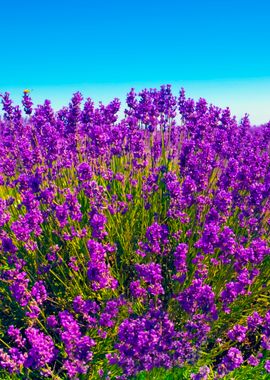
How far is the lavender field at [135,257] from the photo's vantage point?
2.31 meters

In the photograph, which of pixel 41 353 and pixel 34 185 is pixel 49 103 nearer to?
pixel 34 185

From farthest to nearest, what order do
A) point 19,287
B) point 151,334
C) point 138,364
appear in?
point 19,287 → point 138,364 → point 151,334

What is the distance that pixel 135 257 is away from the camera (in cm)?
373

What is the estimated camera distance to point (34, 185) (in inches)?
130

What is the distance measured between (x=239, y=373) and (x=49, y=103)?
376cm

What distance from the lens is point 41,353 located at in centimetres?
205

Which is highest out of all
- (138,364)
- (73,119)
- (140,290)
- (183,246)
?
(73,119)

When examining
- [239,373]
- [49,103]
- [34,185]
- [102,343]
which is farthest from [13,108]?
[239,373]

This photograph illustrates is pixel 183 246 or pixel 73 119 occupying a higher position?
pixel 73 119

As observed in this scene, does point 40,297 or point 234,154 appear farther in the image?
point 234,154

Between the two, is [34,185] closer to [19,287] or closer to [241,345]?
[19,287]

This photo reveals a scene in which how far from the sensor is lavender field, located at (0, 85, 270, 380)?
7.57 feet

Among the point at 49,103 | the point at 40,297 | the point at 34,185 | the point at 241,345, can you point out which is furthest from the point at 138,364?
the point at 49,103

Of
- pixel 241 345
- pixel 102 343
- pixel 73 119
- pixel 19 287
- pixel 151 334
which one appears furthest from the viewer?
pixel 73 119
